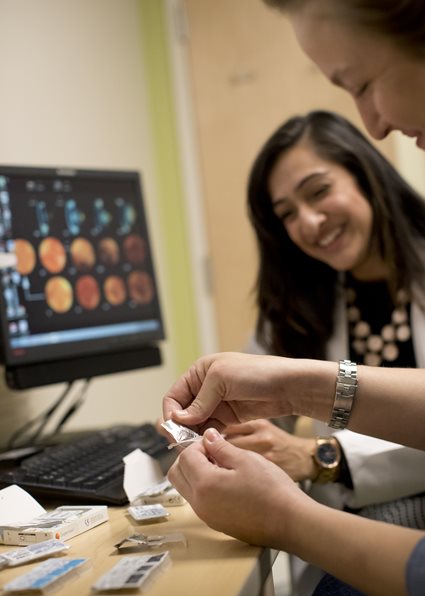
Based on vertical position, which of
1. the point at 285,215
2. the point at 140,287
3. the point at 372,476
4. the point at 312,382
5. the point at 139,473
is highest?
the point at 285,215

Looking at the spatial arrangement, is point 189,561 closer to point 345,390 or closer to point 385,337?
point 345,390

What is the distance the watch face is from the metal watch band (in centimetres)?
26

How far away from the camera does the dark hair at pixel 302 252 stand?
1.63 m

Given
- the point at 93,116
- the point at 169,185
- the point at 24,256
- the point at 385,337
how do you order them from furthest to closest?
1. the point at 169,185
2. the point at 93,116
3. the point at 385,337
4. the point at 24,256

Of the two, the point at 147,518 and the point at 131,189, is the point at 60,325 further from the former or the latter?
the point at 147,518

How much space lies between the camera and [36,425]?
1.69 m

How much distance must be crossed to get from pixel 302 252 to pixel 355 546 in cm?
117

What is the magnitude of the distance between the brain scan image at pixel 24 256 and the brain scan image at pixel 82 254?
103 mm

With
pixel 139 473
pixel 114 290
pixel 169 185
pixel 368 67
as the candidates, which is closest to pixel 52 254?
pixel 114 290

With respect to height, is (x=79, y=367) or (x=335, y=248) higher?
(x=335, y=248)

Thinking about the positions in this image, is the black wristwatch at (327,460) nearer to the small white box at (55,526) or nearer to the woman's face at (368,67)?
the small white box at (55,526)

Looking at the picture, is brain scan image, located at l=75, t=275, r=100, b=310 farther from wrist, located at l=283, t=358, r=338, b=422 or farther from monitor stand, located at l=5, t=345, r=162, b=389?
wrist, located at l=283, t=358, r=338, b=422

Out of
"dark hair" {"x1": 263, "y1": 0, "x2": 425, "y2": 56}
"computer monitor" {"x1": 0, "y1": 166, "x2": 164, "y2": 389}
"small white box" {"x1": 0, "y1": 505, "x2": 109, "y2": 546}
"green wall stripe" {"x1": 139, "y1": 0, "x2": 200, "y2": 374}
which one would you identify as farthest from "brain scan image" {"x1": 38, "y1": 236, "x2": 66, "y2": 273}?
"green wall stripe" {"x1": 139, "y1": 0, "x2": 200, "y2": 374}

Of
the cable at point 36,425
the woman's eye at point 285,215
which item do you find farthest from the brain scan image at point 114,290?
the woman's eye at point 285,215
